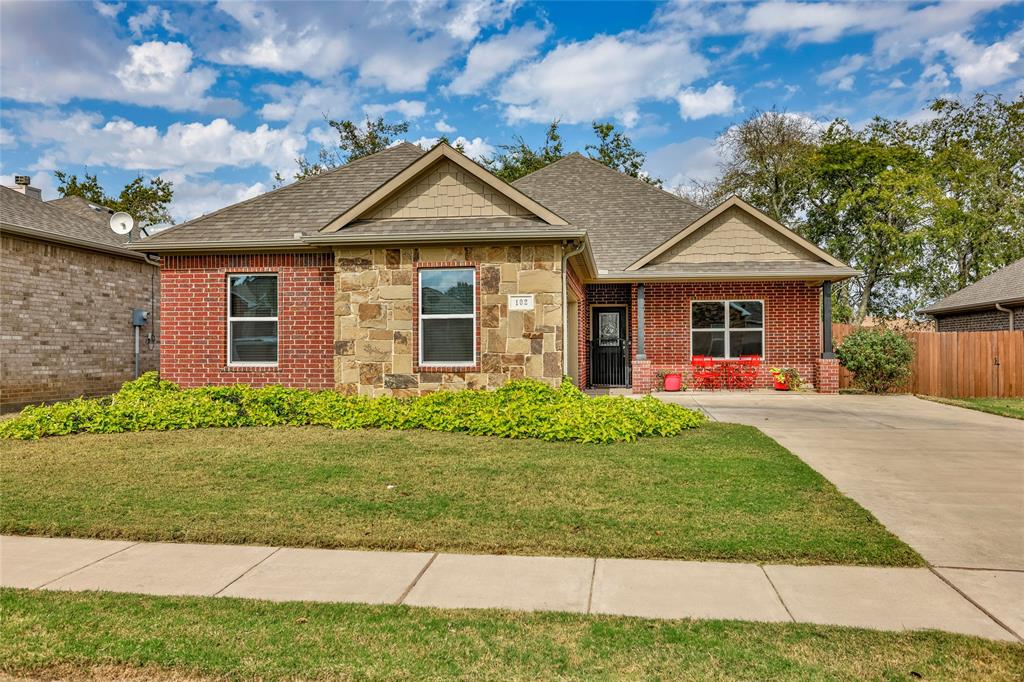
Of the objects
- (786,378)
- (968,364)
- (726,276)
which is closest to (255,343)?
(726,276)

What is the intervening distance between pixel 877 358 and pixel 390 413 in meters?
13.0

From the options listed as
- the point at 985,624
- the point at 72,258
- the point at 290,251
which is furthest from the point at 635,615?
the point at 72,258

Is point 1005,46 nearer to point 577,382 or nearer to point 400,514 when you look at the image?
point 577,382

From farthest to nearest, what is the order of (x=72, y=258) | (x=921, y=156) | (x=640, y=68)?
1. (x=921, y=156)
2. (x=72, y=258)
3. (x=640, y=68)

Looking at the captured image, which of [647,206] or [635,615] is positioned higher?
[647,206]

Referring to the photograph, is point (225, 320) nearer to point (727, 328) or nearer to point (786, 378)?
point (727, 328)

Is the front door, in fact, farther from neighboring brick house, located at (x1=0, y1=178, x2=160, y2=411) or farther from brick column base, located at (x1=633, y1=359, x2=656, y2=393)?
neighboring brick house, located at (x1=0, y1=178, x2=160, y2=411)

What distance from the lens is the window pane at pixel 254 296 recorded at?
1276 centimetres

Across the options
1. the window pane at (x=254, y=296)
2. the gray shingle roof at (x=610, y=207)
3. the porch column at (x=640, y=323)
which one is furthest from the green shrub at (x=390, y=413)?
the gray shingle roof at (x=610, y=207)

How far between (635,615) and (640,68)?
1284 cm

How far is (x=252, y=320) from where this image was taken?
12695 mm

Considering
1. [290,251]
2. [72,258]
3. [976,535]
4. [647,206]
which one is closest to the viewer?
[976,535]

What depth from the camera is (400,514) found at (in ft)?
18.1

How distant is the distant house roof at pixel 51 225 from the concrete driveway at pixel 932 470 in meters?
13.2
